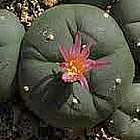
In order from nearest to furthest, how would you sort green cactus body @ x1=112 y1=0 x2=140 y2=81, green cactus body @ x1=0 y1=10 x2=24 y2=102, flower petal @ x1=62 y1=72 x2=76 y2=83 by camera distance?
flower petal @ x1=62 y1=72 x2=76 y2=83, green cactus body @ x1=0 y1=10 x2=24 y2=102, green cactus body @ x1=112 y1=0 x2=140 y2=81

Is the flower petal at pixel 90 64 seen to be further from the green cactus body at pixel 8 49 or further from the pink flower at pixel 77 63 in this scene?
the green cactus body at pixel 8 49

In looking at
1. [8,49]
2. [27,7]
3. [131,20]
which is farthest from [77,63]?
[27,7]

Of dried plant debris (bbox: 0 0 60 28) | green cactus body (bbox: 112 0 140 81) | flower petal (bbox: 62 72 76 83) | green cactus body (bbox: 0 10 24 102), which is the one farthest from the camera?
dried plant debris (bbox: 0 0 60 28)

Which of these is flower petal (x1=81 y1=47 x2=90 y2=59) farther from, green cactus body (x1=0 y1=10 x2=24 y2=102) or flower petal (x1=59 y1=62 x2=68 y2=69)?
green cactus body (x1=0 y1=10 x2=24 y2=102)

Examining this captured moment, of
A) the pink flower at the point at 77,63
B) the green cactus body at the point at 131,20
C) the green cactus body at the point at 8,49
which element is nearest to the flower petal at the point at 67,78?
the pink flower at the point at 77,63

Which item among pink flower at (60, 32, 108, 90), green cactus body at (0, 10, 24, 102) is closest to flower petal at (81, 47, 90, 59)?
pink flower at (60, 32, 108, 90)

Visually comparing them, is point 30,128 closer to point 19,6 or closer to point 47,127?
point 47,127

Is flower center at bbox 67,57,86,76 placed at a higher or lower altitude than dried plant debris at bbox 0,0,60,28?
lower
